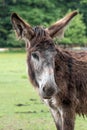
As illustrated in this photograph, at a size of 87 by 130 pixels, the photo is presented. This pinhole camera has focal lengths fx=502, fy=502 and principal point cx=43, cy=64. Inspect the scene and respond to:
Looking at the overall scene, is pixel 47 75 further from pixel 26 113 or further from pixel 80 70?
pixel 26 113

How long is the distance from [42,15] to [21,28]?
166ft

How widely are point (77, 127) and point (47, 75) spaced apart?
3490mm

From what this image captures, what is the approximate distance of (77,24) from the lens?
5497 centimetres

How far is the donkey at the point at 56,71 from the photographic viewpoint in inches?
258

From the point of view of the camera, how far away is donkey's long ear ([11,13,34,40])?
261 inches

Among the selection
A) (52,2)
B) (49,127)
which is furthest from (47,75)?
(52,2)

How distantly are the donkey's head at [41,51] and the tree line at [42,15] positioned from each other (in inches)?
1813

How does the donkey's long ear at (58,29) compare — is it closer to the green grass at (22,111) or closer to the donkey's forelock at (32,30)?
the donkey's forelock at (32,30)

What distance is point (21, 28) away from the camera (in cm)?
673

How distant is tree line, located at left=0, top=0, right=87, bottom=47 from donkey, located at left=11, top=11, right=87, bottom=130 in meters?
45.5

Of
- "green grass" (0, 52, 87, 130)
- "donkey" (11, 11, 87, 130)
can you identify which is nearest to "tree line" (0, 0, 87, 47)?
"green grass" (0, 52, 87, 130)

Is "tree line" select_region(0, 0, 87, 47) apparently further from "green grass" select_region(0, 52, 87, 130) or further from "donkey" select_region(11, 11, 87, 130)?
→ "donkey" select_region(11, 11, 87, 130)

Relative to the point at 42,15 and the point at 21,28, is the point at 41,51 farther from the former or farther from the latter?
the point at 42,15

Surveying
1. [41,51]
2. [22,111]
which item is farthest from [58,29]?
[22,111]
